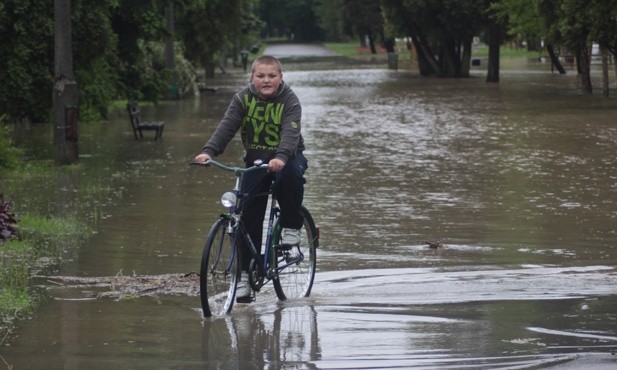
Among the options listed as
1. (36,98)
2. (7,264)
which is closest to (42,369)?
(7,264)

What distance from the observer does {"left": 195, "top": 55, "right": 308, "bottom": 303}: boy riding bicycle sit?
845 centimetres

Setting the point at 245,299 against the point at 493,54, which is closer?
the point at 245,299

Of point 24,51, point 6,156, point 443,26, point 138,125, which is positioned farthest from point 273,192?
point 443,26

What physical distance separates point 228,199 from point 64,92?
13.4 meters

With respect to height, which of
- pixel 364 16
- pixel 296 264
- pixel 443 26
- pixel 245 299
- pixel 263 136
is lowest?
pixel 245 299

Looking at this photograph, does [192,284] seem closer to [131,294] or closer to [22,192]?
[131,294]

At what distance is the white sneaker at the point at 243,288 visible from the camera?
864 centimetres

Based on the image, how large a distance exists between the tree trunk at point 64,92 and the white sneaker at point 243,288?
12.8m

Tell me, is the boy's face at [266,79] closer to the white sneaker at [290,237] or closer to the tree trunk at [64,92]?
the white sneaker at [290,237]

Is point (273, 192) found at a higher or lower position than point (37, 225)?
A: higher

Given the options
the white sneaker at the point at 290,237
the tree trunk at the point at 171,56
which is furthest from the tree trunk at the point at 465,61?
the white sneaker at the point at 290,237

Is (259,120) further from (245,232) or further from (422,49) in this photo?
(422,49)

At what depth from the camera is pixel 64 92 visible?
831 inches

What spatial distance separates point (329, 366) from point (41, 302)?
9.38 ft
